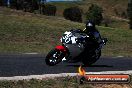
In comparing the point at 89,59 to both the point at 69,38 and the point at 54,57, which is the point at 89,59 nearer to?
the point at 69,38

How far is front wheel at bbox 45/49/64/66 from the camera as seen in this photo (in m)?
15.7

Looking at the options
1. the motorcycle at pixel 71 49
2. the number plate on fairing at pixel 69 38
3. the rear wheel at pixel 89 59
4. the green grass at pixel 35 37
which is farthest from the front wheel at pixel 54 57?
the green grass at pixel 35 37

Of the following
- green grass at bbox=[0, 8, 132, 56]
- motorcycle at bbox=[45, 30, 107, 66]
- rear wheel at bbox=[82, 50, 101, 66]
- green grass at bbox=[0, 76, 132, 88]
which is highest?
green grass at bbox=[0, 76, 132, 88]

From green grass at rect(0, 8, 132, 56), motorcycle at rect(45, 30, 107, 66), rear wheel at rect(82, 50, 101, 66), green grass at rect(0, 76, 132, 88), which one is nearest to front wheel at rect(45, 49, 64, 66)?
motorcycle at rect(45, 30, 107, 66)

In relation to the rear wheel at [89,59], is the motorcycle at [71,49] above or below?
above

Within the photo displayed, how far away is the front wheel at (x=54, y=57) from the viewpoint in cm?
1574

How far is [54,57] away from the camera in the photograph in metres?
15.8

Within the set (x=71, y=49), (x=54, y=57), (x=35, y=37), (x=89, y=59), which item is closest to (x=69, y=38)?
(x=71, y=49)

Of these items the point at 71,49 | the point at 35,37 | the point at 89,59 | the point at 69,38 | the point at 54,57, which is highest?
the point at 69,38

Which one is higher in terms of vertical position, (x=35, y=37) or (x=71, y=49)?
(x=71, y=49)

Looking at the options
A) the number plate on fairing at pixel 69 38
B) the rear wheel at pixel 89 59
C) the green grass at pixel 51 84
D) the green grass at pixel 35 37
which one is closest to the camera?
the green grass at pixel 51 84

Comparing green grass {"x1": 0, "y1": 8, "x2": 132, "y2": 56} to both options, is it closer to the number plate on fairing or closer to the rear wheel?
the rear wheel

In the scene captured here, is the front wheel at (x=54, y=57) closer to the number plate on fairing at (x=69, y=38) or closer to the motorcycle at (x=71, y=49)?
the motorcycle at (x=71, y=49)

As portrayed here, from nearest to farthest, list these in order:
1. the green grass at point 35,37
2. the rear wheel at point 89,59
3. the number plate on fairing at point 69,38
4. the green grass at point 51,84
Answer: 1. the green grass at point 51,84
2. the number plate on fairing at point 69,38
3. the rear wheel at point 89,59
4. the green grass at point 35,37
